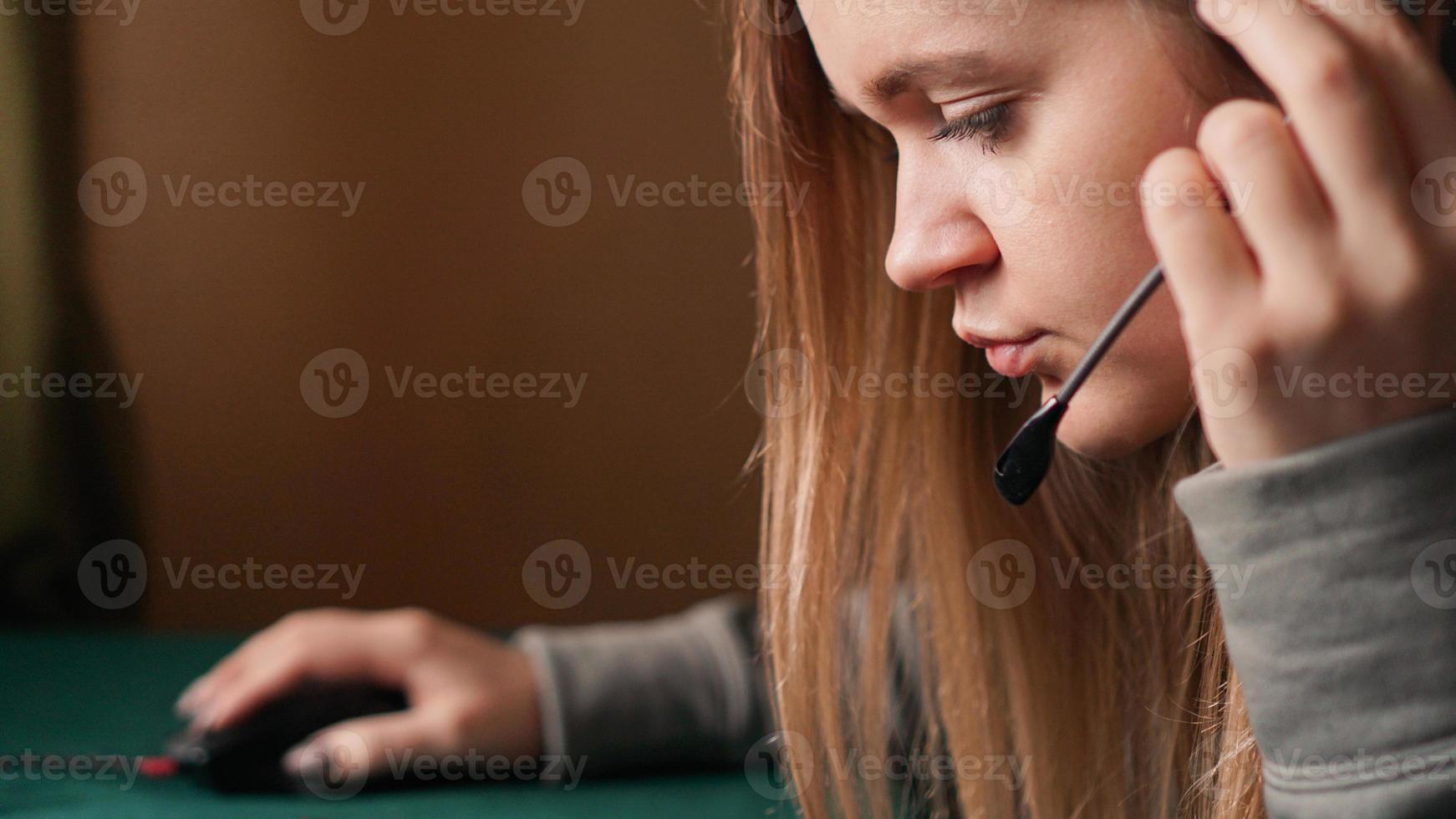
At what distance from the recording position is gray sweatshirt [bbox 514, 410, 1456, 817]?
453 millimetres

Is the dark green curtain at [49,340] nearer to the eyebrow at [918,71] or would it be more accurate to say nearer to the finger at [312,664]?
the finger at [312,664]

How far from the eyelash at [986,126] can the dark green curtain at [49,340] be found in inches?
47.8

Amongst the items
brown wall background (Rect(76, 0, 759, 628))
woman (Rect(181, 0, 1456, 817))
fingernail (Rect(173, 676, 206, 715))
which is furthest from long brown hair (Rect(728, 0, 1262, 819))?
brown wall background (Rect(76, 0, 759, 628))

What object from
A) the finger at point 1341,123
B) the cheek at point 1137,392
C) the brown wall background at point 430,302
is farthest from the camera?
the brown wall background at point 430,302

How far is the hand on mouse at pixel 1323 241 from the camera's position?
447 millimetres

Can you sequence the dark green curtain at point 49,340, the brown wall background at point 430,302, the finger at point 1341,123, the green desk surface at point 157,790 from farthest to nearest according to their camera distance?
the brown wall background at point 430,302, the dark green curtain at point 49,340, the green desk surface at point 157,790, the finger at point 1341,123

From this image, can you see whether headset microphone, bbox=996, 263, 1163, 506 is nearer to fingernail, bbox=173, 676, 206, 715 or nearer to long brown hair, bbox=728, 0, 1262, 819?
long brown hair, bbox=728, 0, 1262, 819

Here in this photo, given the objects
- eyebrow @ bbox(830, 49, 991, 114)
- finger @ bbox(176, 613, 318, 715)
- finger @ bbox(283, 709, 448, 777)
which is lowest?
finger @ bbox(283, 709, 448, 777)

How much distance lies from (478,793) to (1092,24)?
523 millimetres

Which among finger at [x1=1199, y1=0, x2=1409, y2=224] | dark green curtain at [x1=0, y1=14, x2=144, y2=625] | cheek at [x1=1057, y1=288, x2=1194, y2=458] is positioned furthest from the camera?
dark green curtain at [x1=0, y1=14, x2=144, y2=625]

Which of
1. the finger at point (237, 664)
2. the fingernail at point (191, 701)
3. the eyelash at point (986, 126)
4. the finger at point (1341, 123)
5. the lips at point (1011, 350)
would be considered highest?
the eyelash at point (986, 126)

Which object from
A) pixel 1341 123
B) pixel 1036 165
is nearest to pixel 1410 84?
pixel 1341 123

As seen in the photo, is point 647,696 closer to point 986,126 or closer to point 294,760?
point 294,760

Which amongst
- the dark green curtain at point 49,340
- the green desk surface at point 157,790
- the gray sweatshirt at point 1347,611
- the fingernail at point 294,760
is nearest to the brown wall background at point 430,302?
the dark green curtain at point 49,340
